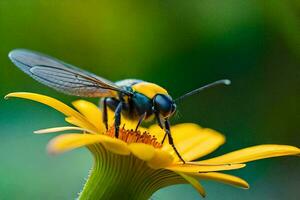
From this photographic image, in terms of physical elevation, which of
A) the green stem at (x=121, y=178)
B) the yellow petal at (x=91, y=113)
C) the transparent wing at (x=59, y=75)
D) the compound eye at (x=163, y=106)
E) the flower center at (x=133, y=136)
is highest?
the transparent wing at (x=59, y=75)

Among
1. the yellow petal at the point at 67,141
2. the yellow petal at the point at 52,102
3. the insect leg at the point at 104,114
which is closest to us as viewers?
the yellow petal at the point at 67,141

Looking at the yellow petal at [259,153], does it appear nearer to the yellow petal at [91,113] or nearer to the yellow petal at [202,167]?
the yellow petal at [202,167]

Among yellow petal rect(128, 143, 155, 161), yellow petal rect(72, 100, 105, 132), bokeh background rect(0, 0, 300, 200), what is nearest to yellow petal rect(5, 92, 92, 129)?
yellow petal rect(72, 100, 105, 132)

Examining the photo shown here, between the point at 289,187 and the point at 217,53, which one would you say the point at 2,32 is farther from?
the point at 289,187

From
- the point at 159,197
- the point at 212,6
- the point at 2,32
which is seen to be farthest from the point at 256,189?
the point at 2,32

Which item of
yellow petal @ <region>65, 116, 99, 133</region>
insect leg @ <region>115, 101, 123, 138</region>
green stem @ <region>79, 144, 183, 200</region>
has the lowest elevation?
green stem @ <region>79, 144, 183, 200</region>

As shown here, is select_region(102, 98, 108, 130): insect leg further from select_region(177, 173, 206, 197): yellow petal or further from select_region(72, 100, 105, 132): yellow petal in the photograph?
A: select_region(177, 173, 206, 197): yellow petal

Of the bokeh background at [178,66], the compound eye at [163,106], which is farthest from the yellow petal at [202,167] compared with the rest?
the bokeh background at [178,66]
